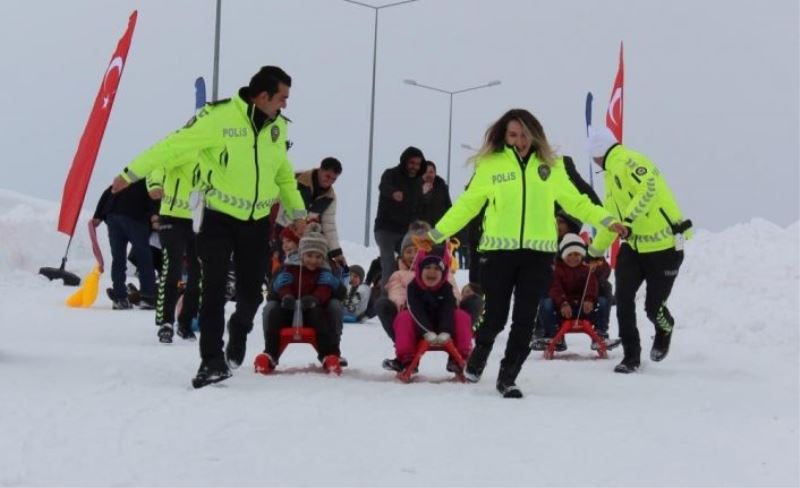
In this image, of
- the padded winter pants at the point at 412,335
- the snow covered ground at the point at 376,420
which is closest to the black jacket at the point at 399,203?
the snow covered ground at the point at 376,420

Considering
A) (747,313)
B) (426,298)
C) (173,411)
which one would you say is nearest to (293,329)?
(426,298)

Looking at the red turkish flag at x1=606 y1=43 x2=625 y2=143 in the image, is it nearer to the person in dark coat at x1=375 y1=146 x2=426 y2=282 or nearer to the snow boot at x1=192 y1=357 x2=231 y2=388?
the person in dark coat at x1=375 y1=146 x2=426 y2=282

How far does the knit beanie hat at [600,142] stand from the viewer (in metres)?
10.0

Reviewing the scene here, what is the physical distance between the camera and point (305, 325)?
29.2 feet

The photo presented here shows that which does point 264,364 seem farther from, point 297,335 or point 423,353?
point 423,353

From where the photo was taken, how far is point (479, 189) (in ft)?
27.0

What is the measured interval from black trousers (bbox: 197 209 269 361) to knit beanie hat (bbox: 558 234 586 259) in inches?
161

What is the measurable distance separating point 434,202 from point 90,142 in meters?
4.83

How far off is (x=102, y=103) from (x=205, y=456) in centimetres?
1188

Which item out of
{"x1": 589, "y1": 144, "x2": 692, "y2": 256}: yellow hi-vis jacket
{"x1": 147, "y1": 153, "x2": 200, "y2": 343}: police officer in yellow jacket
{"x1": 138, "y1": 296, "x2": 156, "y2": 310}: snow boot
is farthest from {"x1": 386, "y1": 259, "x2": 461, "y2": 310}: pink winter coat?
{"x1": 138, "y1": 296, "x2": 156, "y2": 310}: snow boot

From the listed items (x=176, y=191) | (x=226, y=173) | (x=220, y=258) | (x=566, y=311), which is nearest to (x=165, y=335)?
(x=176, y=191)

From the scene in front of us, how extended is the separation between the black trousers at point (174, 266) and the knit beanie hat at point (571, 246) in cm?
321

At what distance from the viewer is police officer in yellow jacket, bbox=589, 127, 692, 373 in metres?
9.75

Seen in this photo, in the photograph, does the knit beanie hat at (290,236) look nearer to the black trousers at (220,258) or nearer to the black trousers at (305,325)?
the black trousers at (305,325)
